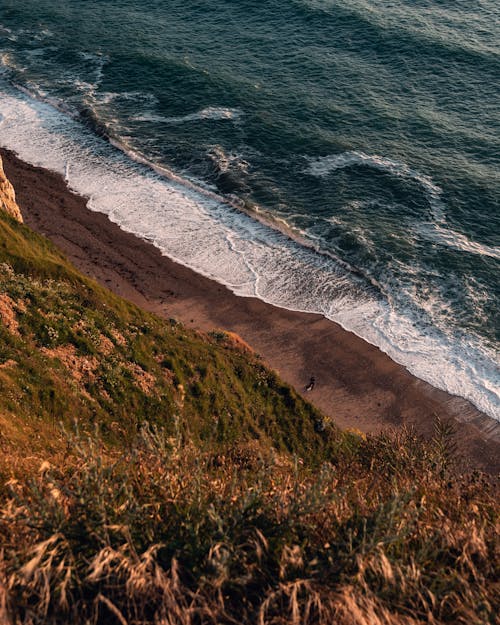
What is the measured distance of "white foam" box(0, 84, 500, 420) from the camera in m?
40.7

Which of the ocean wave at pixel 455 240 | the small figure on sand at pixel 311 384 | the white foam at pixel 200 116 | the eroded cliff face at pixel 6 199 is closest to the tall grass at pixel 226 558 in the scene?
the small figure on sand at pixel 311 384

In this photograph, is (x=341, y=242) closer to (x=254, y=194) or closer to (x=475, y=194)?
(x=254, y=194)

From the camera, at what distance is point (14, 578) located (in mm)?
10867

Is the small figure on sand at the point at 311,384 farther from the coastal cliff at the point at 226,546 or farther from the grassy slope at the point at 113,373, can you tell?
the coastal cliff at the point at 226,546

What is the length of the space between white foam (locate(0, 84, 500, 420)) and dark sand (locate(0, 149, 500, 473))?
1286 mm

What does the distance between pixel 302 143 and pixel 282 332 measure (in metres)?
30.3

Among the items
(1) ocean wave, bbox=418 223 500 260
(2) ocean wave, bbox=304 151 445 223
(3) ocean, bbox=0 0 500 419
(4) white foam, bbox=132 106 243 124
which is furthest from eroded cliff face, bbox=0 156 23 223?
(1) ocean wave, bbox=418 223 500 260

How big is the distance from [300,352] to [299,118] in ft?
125

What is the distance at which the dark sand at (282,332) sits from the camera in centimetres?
3641

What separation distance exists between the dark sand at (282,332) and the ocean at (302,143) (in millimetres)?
1417

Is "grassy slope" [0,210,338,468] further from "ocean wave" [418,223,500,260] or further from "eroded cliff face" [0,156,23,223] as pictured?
"ocean wave" [418,223,500,260]

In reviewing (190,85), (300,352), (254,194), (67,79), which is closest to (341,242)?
(254,194)

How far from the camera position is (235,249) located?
164 feet

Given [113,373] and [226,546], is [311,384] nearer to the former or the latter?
[113,373]
